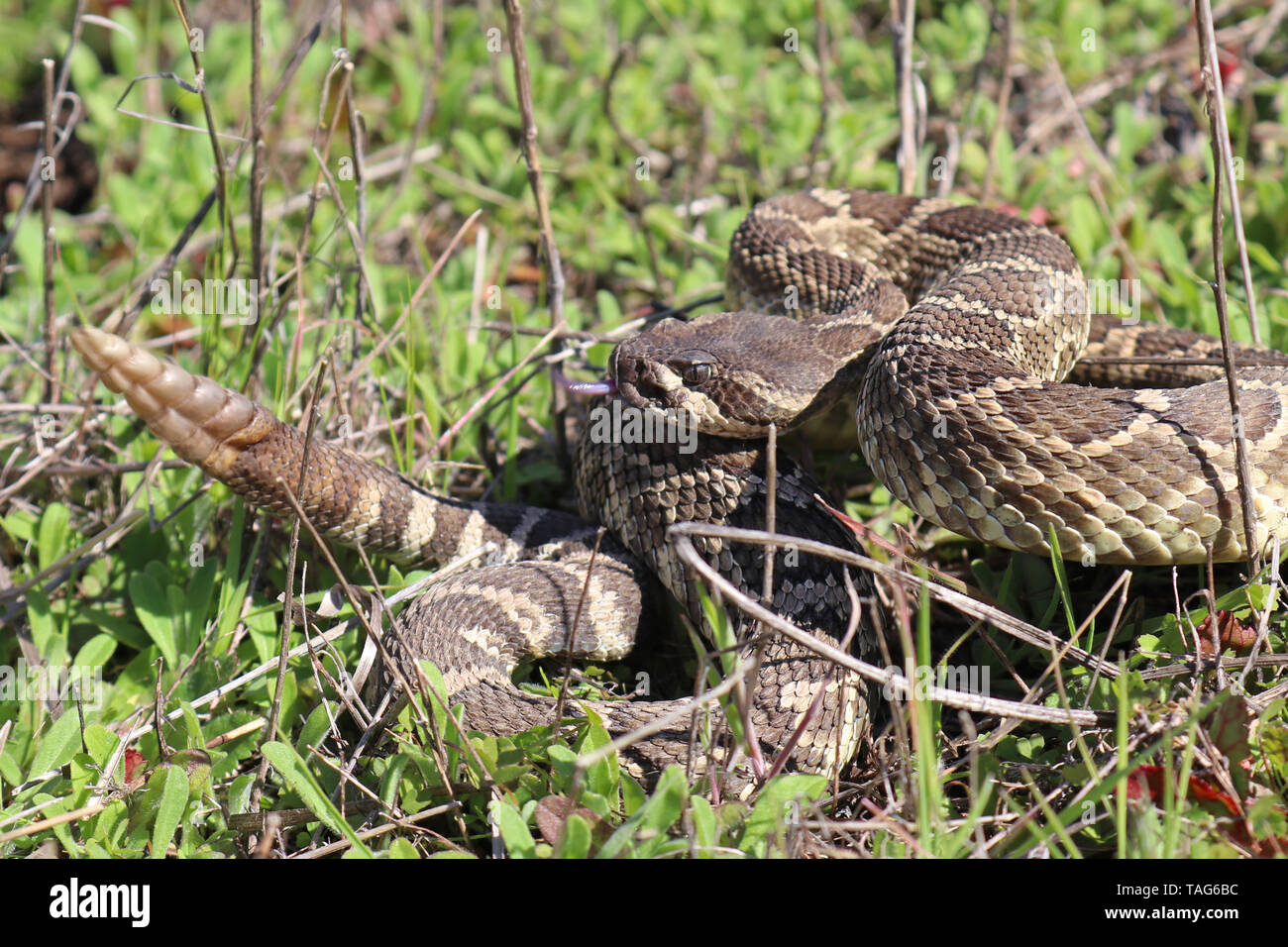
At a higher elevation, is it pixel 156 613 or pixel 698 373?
pixel 698 373

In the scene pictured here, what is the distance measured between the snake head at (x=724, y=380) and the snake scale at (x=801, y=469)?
0.04 ft

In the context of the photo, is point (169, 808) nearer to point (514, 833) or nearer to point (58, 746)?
point (58, 746)

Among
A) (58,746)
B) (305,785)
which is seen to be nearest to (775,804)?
(305,785)

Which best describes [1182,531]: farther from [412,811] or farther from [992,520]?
[412,811]

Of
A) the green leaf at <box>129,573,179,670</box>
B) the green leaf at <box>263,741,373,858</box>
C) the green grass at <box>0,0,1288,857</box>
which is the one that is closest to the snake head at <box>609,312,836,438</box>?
the green grass at <box>0,0,1288,857</box>

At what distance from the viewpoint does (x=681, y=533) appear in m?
3.30

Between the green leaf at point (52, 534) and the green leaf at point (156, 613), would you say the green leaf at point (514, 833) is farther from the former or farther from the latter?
the green leaf at point (52, 534)

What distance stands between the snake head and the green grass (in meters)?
0.75

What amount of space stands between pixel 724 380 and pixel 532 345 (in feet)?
5.97

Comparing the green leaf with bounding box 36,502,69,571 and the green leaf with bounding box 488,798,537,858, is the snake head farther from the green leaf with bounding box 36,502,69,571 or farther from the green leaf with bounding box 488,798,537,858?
the green leaf with bounding box 36,502,69,571

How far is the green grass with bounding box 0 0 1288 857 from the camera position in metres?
3.44

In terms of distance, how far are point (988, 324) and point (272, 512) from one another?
3097mm

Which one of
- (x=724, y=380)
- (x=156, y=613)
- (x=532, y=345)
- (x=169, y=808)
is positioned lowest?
(x=169, y=808)

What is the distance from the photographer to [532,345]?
247 inches
